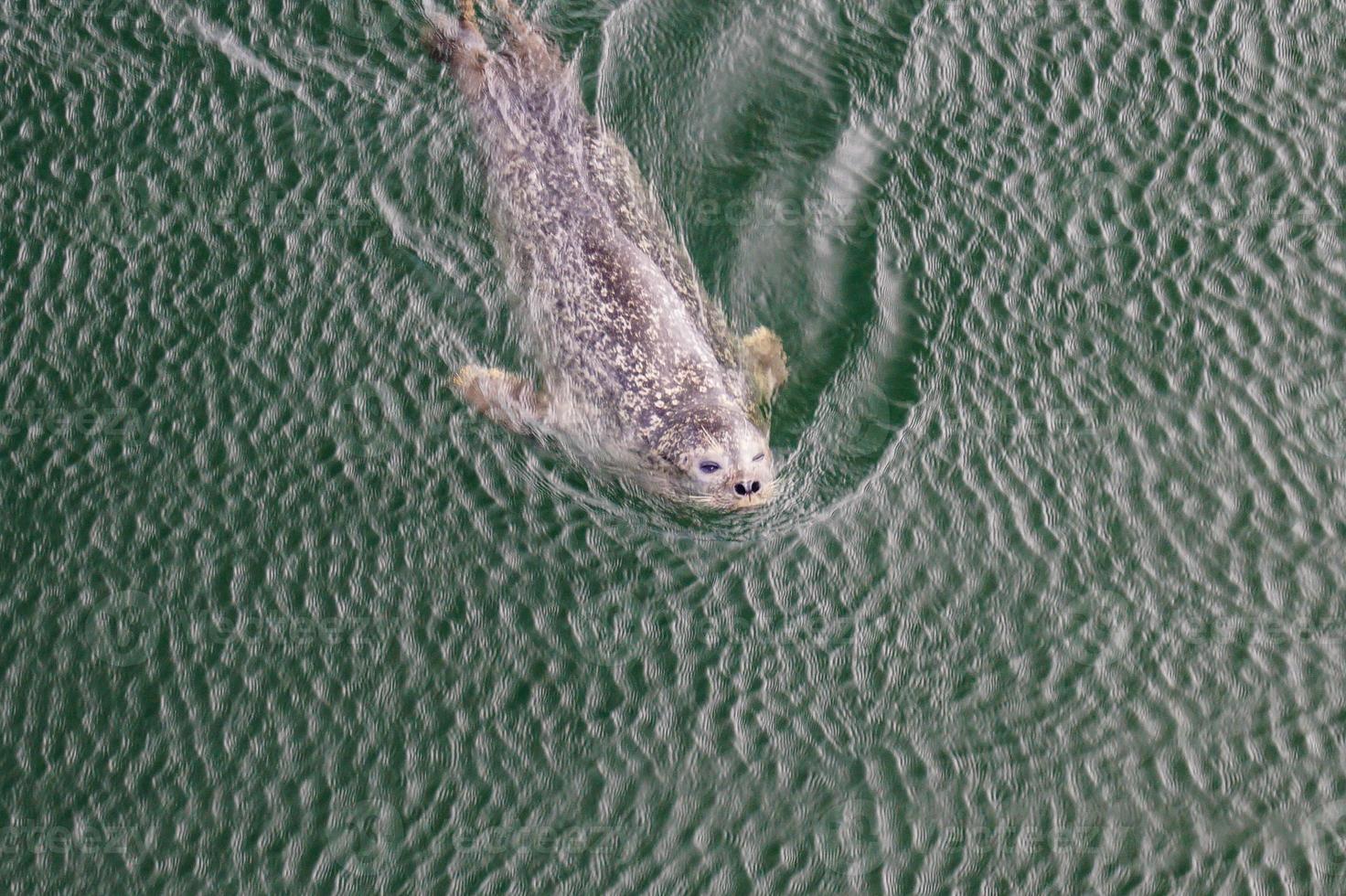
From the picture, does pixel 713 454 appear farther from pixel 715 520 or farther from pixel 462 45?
pixel 462 45

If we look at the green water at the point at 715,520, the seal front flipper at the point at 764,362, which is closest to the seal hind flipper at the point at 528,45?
the green water at the point at 715,520

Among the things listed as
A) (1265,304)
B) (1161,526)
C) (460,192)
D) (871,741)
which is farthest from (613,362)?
(1265,304)

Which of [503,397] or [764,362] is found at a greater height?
[764,362]

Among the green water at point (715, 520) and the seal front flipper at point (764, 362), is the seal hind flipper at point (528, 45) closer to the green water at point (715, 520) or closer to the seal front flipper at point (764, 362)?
the green water at point (715, 520)

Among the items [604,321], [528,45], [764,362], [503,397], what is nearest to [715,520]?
[764,362]

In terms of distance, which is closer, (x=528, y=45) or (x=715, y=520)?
(x=715, y=520)

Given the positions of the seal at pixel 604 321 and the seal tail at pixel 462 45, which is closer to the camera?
the seal at pixel 604 321

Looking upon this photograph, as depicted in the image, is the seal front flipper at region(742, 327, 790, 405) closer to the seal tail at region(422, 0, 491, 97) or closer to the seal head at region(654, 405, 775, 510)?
the seal head at region(654, 405, 775, 510)
